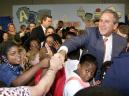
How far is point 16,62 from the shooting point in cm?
357

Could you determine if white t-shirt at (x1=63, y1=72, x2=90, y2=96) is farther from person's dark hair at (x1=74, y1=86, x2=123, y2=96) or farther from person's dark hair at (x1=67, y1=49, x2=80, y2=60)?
person's dark hair at (x1=74, y1=86, x2=123, y2=96)

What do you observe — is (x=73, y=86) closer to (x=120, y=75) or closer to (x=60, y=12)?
(x=120, y=75)

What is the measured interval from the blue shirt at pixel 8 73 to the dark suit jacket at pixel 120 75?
1.12m

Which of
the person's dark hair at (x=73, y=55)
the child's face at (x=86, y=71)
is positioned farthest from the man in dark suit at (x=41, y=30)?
the child's face at (x=86, y=71)

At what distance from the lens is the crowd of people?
2262 millimetres

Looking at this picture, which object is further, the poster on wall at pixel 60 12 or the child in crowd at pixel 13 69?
the poster on wall at pixel 60 12

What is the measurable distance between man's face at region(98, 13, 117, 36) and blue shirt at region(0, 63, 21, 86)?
4.13 ft

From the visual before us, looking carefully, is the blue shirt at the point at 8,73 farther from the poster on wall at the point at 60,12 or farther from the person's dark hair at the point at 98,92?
the poster on wall at the point at 60,12

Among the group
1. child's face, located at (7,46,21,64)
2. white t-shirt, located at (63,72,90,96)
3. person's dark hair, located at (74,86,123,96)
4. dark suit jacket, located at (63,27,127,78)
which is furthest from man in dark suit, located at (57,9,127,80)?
person's dark hair, located at (74,86,123,96)

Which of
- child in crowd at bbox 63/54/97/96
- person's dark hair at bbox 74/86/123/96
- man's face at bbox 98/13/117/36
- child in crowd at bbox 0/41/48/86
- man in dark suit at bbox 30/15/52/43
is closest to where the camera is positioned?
person's dark hair at bbox 74/86/123/96

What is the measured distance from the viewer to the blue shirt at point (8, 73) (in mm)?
3203

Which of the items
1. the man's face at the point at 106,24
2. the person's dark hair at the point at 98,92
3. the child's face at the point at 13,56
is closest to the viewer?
the person's dark hair at the point at 98,92

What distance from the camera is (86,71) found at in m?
3.51

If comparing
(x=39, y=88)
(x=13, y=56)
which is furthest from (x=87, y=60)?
(x=39, y=88)
